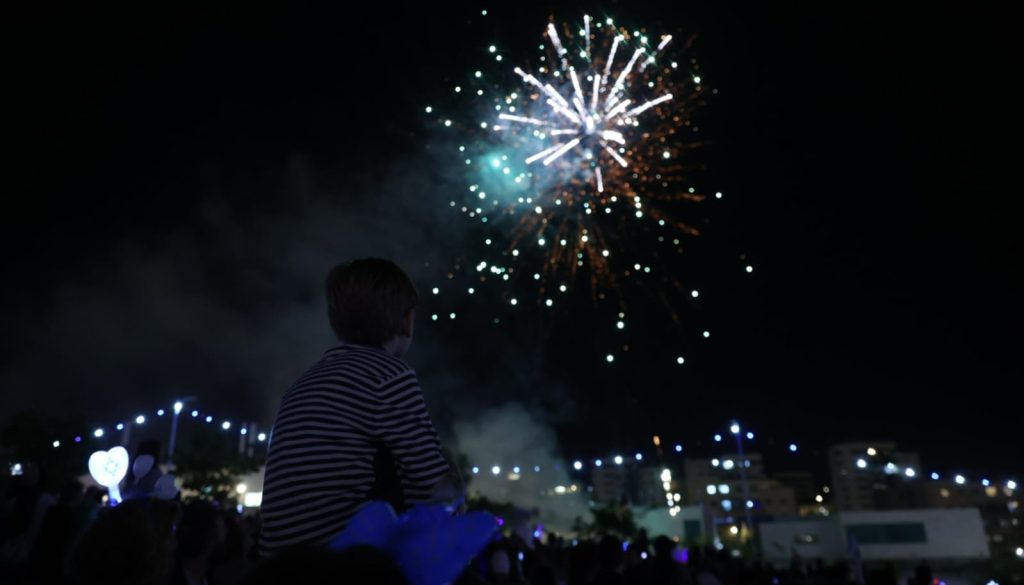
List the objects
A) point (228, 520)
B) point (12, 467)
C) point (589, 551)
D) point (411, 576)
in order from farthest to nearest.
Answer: point (12, 467)
point (589, 551)
point (228, 520)
point (411, 576)

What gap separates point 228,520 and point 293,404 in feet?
9.56

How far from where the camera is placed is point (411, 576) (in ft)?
4.27

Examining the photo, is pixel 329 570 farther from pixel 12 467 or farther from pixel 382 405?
pixel 12 467

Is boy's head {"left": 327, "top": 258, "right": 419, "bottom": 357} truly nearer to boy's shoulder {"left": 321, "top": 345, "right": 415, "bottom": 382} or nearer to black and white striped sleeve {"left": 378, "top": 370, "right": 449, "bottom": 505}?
boy's shoulder {"left": 321, "top": 345, "right": 415, "bottom": 382}

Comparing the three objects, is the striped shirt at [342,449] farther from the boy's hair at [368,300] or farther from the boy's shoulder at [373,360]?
the boy's hair at [368,300]

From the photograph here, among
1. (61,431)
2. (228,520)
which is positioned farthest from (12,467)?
(228,520)

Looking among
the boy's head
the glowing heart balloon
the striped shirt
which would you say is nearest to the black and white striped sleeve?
the striped shirt

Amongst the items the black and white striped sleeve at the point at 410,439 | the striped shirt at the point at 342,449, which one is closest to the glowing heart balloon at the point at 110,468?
the striped shirt at the point at 342,449

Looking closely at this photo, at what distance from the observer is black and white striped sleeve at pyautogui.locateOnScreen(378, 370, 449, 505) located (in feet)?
6.42

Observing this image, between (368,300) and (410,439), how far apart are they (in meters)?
0.59

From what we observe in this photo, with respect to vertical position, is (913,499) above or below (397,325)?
above

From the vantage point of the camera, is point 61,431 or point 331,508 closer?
point 331,508

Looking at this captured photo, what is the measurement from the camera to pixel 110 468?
743 cm

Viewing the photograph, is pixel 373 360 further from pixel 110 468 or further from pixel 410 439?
pixel 110 468
